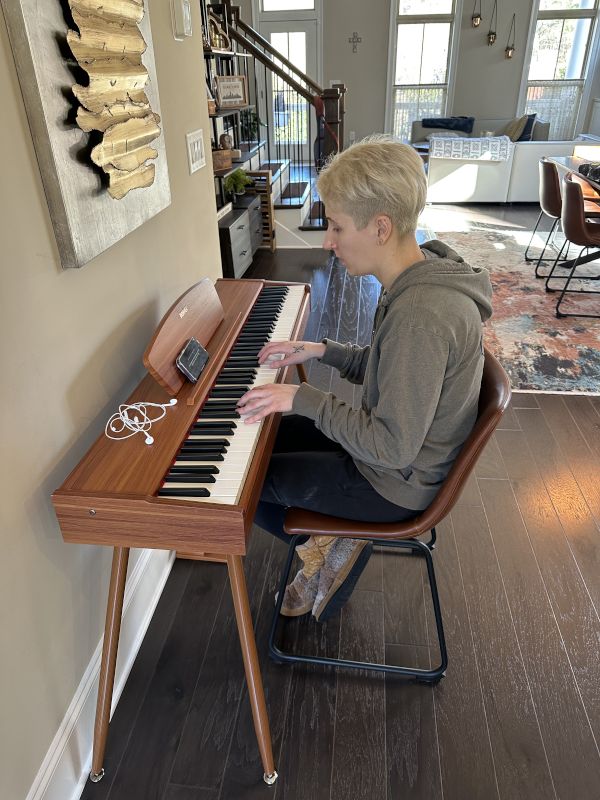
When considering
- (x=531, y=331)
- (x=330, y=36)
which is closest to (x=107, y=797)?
(x=531, y=331)

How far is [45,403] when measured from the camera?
113 cm

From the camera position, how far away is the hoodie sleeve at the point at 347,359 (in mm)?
1699

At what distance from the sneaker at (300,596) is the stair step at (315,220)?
4230 mm

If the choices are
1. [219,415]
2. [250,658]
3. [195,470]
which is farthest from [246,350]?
[250,658]

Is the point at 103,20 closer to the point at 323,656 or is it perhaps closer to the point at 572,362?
the point at 323,656

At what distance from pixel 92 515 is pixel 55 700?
1.64ft

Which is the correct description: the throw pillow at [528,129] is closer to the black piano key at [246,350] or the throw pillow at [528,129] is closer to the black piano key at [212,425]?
the black piano key at [246,350]

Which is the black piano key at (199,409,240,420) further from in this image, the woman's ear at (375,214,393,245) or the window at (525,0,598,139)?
the window at (525,0,598,139)

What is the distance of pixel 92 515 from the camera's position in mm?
1084

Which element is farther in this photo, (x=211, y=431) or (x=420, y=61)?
(x=420, y=61)

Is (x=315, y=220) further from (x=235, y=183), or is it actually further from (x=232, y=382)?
(x=232, y=382)

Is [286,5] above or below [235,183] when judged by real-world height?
above

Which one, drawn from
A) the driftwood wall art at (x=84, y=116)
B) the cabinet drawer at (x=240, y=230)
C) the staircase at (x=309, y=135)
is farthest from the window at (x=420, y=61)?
the driftwood wall art at (x=84, y=116)

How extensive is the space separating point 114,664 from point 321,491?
0.63 meters
